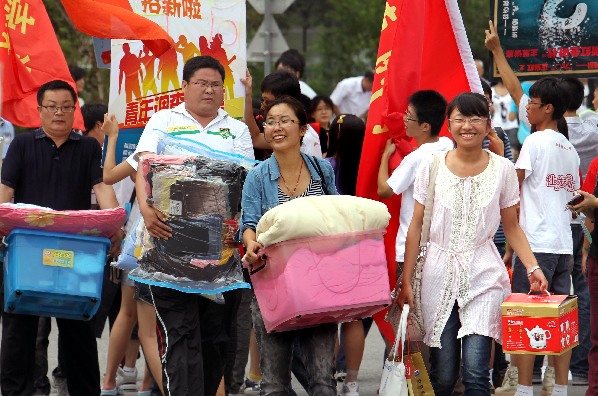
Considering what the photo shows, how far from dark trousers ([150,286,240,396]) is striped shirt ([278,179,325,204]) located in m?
0.87

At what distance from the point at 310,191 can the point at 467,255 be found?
90 centimetres

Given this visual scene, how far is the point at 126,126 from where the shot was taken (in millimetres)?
8445

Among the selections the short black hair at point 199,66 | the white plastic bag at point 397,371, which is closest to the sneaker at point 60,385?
the short black hair at point 199,66

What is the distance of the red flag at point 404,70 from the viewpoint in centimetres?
867

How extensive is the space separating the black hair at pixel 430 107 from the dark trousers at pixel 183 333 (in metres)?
1.72

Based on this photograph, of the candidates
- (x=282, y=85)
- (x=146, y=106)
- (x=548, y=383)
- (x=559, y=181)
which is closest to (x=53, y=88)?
(x=146, y=106)

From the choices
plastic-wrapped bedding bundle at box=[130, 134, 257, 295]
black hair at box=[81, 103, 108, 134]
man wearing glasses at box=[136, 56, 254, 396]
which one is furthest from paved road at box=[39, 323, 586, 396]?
plastic-wrapped bedding bundle at box=[130, 134, 257, 295]

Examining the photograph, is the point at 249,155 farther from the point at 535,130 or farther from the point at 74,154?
the point at 535,130

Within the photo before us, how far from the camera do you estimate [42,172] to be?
8.23m

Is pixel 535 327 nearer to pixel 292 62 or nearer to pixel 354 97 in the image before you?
pixel 292 62

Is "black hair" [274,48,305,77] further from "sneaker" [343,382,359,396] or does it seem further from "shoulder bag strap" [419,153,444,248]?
"shoulder bag strap" [419,153,444,248]

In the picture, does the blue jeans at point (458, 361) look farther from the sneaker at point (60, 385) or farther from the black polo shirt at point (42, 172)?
the sneaker at point (60, 385)

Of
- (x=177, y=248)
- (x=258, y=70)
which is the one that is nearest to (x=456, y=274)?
(x=177, y=248)

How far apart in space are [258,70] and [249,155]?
9.05 meters
